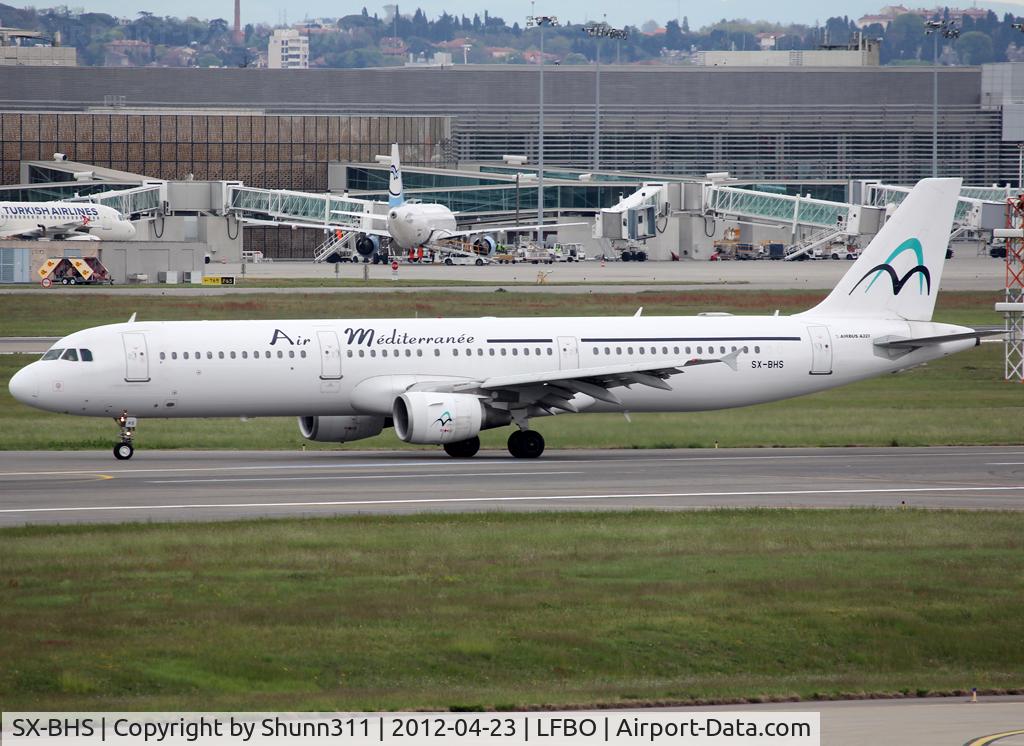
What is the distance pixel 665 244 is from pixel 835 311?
11475 cm

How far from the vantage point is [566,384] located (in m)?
41.0

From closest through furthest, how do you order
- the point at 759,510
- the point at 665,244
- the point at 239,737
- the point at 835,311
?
the point at 239,737 → the point at 759,510 → the point at 835,311 → the point at 665,244

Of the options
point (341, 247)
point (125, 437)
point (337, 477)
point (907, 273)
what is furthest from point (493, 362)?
point (341, 247)

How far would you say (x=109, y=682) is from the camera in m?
18.7

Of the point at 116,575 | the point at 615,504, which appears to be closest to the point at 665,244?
the point at 615,504

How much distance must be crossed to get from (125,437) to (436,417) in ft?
26.8

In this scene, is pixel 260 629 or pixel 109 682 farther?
pixel 260 629

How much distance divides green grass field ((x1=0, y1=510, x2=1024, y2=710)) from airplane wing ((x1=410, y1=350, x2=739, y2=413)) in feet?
37.3

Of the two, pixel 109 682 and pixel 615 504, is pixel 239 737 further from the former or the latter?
pixel 615 504

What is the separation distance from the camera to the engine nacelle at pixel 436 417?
39.1 meters

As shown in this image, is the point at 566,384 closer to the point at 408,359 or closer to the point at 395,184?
the point at 408,359
